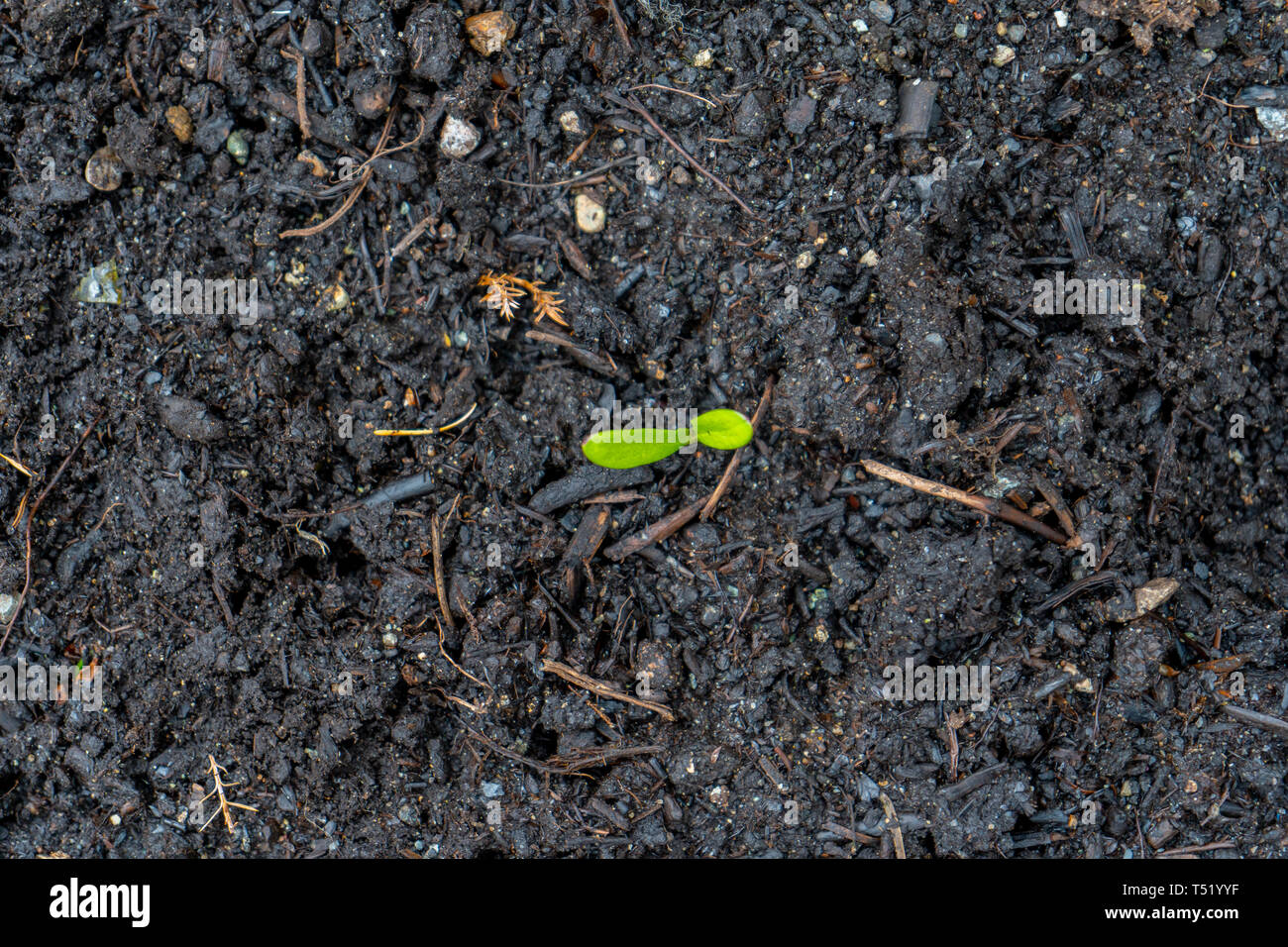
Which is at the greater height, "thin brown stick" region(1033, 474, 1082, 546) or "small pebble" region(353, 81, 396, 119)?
"small pebble" region(353, 81, 396, 119)

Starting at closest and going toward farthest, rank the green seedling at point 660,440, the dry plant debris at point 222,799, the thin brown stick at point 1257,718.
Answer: the thin brown stick at point 1257,718, the green seedling at point 660,440, the dry plant debris at point 222,799

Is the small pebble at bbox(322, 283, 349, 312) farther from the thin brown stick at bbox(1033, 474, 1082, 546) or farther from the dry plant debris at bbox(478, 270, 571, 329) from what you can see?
the thin brown stick at bbox(1033, 474, 1082, 546)

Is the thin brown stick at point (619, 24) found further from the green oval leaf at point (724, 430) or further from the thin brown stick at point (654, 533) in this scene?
the thin brown stick at point (654, 533)

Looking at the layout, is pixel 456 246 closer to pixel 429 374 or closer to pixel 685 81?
pixel 429 374

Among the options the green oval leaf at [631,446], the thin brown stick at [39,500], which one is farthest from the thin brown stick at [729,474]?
the thin brown stick at [39,500]

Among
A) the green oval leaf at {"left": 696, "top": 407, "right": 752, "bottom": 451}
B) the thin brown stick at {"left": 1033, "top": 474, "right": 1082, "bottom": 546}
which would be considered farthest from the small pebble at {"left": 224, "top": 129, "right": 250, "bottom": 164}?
the thin brown stick at {"left": 1033, "top": 474, "right": 1082, "bottom": 546}

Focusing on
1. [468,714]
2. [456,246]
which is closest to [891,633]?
[468,714]

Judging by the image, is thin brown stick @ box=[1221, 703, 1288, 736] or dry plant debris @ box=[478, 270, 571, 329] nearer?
thin brown stick @ box=[1221, 703, 1288, 736]
